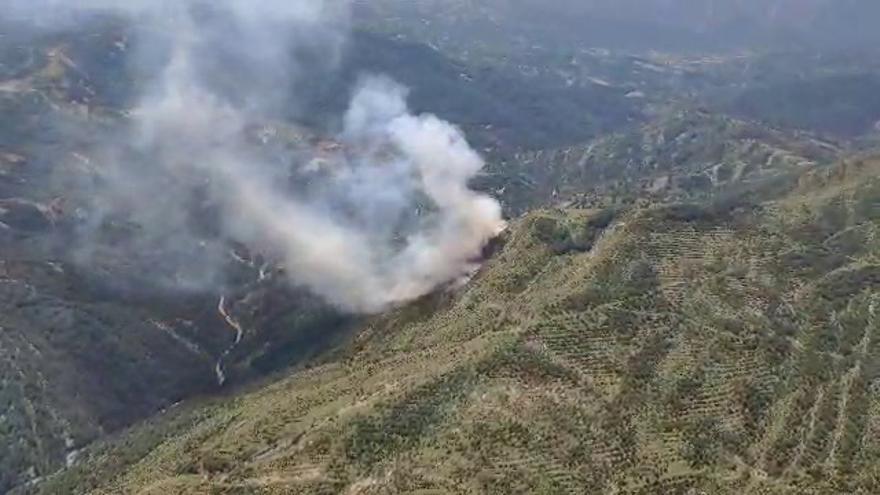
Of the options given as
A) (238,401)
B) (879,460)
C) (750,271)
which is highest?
(238,401)

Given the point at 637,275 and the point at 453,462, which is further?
the point at 637,275

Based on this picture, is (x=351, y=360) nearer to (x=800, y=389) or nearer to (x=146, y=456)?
(x=146, y=456)

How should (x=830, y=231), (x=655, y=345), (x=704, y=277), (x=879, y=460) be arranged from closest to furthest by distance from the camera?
(x=879, y=460) → (x=655, y=345) → (x=704, y=277) → (x=830, y=231)

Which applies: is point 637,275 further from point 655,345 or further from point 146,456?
point 146,456

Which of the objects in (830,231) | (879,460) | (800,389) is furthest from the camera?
(830,231)

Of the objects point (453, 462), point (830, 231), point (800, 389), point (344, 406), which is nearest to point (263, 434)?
point (344, 406)

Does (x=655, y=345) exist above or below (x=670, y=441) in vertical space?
above
